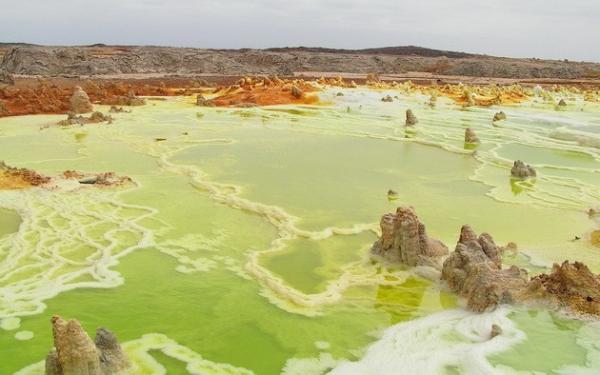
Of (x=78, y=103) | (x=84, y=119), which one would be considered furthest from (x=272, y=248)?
(x=78, y=103)

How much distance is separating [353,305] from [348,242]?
97.4 inches

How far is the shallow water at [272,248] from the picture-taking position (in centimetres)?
634

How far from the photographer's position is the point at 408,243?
28.6 ft

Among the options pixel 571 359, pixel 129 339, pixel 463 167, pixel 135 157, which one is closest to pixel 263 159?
pixel 135 157

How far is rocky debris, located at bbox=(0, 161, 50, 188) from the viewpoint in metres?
12.7

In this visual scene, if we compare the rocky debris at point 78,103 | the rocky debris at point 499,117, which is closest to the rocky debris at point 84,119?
the rocky debris at point 78,103

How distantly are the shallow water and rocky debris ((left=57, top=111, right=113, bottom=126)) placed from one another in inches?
107

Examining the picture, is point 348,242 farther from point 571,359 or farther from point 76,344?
point 76,344

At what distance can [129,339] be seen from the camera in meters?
6.47

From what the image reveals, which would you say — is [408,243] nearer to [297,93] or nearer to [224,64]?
[297,93]

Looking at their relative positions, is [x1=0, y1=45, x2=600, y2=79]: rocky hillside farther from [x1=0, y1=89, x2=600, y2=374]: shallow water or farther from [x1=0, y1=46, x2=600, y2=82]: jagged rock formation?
[x1=0, y1=89, x2=600, y2=374]: shallow water

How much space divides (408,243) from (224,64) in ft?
206

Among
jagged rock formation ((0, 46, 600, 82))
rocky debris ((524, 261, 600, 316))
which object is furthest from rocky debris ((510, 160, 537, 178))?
jagged rock formation ((0, 46, 600, 82))

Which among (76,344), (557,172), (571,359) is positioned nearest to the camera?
(76,344)
